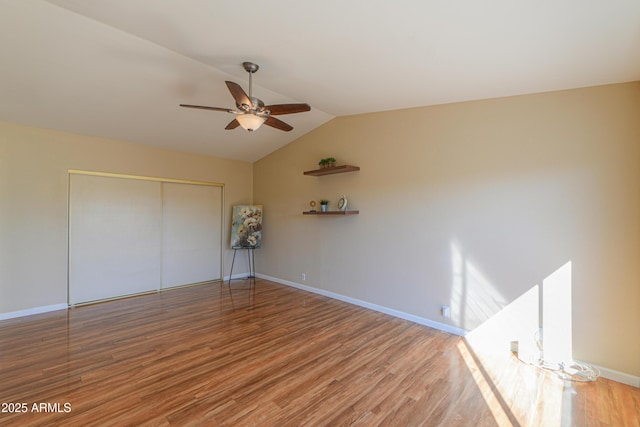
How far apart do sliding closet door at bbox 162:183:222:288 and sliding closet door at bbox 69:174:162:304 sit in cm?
17

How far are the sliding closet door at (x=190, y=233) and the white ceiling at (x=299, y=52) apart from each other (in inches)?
73.4

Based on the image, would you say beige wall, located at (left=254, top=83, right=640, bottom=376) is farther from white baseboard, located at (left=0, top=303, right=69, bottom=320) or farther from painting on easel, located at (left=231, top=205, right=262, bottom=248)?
white baseboard, located at (left=0, top=303, right=69, bottom=320)

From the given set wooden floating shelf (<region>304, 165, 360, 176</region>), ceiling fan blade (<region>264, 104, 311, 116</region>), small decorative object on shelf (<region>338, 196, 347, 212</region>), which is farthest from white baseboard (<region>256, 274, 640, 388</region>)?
ceiling fan blade (<region>264, 104, 311, 116</region>)

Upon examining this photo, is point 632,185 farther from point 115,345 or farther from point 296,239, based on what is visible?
point 115,345

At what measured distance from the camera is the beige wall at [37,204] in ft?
12.3

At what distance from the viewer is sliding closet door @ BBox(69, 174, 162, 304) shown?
4.31 metres

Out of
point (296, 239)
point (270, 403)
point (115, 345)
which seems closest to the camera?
point (270, 403)

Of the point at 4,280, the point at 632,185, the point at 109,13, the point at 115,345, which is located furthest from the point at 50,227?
the point at 632,185

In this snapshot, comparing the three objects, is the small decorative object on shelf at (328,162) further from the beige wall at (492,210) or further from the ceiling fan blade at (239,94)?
the ceiling fan blade at (239,94)

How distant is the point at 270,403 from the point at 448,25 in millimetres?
3079

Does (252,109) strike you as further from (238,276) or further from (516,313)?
(238,276)

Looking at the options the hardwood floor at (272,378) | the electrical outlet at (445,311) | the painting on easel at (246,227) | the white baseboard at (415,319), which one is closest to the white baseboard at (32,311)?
the hardwood floor at (272,378)

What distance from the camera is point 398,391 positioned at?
2.34 meters

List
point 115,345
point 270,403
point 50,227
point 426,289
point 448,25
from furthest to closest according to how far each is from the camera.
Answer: point 50,227 < point 426,289 < point 115,345 < point 270,403 < point 448,25
